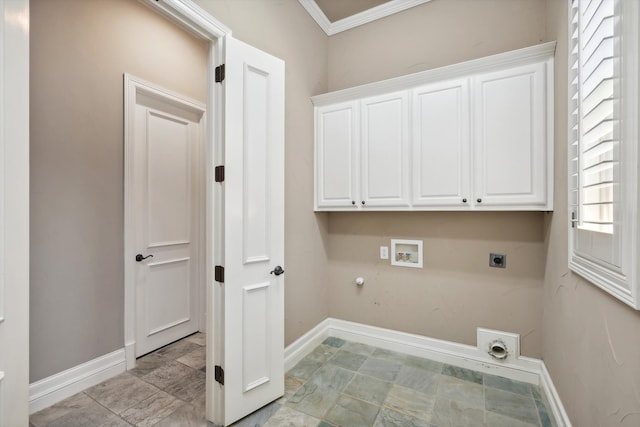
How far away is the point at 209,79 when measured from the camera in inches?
66.6

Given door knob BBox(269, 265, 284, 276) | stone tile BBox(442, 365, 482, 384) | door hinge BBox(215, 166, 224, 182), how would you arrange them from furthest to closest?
stone tile BBox(442, 365, 482, 384), door knob BBox(269, 265, 284, 276), door hinge BBox(215, 166, 224, 182)

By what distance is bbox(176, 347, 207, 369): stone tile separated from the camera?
7.73 feet

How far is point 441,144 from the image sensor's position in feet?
6.89

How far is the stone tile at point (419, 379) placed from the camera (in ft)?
6.53

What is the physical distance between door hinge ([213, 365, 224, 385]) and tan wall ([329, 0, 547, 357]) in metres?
1.38

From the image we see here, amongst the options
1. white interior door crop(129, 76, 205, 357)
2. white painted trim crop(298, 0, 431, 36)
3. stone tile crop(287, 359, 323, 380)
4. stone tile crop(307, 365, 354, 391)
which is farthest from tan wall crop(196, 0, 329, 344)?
white interior door crop(129, 76, 205, 357)

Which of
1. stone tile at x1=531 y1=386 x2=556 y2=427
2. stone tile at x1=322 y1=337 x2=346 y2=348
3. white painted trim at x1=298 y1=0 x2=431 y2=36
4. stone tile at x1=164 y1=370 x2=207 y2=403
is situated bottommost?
stone tile at x1=164 y1=370 x2=207 y2=403

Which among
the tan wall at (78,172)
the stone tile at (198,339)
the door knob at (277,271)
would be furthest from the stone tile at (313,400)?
the tan wall at (78,172)

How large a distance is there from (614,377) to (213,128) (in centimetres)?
212

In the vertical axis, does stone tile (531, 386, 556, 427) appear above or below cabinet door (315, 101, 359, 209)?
below

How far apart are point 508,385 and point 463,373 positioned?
0.29 metres

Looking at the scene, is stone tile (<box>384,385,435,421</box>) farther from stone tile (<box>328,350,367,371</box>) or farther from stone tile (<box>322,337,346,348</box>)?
stone tile (<box>322,337,346,348</box>)

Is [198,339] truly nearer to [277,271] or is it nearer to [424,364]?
[277,271]

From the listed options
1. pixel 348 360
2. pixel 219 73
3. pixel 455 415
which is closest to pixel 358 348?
pixel 348 360
